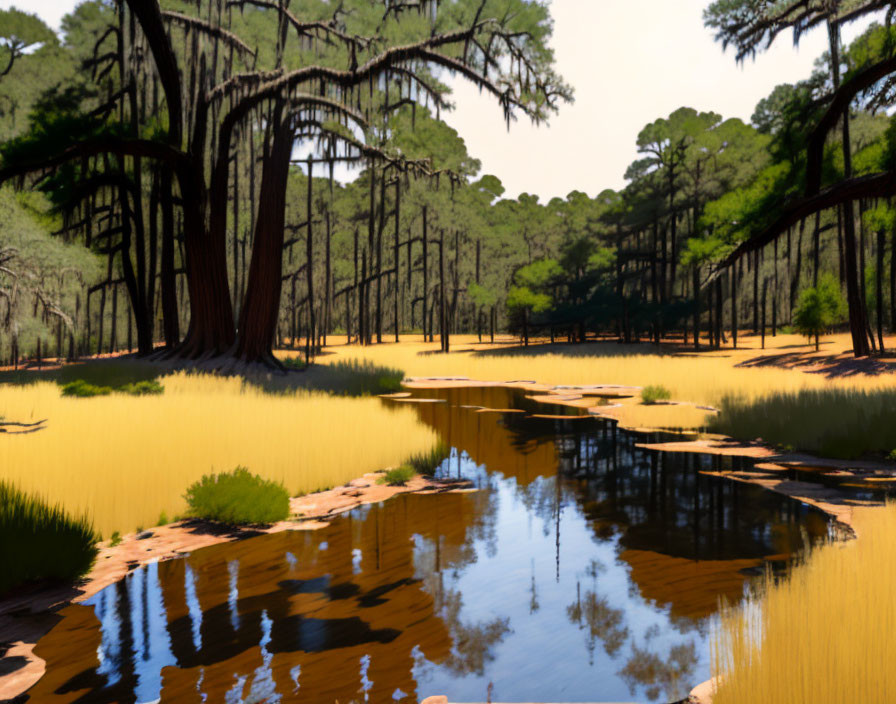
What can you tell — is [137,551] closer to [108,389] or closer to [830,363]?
[108,389]

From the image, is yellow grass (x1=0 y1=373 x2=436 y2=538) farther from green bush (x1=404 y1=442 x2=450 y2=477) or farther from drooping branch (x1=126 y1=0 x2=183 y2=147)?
drooping branch (x1=126 y1=0 x2=183 y2=147)

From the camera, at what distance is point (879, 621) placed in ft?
14.1

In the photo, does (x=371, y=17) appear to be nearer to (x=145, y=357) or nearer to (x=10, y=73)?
(x=145, y=357)

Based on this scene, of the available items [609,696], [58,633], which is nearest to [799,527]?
[609,696]

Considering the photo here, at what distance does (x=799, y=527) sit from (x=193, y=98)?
78.8 feet

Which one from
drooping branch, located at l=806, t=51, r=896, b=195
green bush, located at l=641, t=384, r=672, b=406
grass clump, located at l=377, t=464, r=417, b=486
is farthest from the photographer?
green bush, located at l=641, t=384, r=672, b=406

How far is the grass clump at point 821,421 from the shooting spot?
1199 centimetres

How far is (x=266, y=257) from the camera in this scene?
22.7 m

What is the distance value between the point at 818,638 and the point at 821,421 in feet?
36.2

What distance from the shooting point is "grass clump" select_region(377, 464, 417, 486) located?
1029cm

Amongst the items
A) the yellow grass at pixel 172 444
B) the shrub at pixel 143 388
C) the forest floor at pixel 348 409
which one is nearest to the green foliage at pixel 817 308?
the forest floor at pixel 348 409

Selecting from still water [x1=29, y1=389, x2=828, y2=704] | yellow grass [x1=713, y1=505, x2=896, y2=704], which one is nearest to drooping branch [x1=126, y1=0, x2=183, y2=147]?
still water [x1=29, y1=389, x2=828, y2=704]

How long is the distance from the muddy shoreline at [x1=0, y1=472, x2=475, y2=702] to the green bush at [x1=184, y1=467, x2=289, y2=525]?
116 millimetres

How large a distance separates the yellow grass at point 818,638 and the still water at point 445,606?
36 cm
